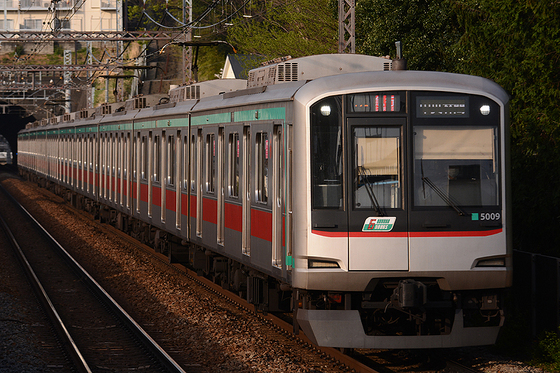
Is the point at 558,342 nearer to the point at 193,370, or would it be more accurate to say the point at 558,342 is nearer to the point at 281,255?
the point at 281,255

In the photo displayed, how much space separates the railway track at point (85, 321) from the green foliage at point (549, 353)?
3.80 meters

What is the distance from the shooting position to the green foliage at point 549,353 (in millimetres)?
8203

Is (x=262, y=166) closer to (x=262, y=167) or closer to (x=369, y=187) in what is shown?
(x=262, y=167)

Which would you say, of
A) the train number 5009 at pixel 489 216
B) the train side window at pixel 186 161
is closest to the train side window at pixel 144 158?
the train side window at pixel 186 161

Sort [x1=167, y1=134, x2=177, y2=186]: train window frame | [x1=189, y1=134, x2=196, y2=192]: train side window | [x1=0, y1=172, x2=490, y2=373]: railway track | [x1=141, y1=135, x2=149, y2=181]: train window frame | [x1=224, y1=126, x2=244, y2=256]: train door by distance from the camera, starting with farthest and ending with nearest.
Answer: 1. [x1=141, y1=135, x2=149, y2=181]: train window frame
2. [x1=167, y1=134, x2=177, y2=186]: train window frame
3. [x1=189, y1=134, x2=196, y2=192]: train side window
4. [x1=224, y1=126, x2=244, y2=256]: train door
5. [x1=0, y1=172, x2=490, y2=373]: railway track

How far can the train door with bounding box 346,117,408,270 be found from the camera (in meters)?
7.81

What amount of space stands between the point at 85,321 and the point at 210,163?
2.91 metres

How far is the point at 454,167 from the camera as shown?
7879 millimetres

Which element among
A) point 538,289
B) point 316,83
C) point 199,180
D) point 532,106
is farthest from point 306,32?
point 316,83

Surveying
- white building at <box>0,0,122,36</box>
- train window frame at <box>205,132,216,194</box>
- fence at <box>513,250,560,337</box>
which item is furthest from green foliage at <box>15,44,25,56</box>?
fence at <box>513,250,560,337</box>

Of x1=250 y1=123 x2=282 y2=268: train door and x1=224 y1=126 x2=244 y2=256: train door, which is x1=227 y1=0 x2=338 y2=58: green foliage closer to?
x1=224 y1=126 x2=244 y2=256: train door

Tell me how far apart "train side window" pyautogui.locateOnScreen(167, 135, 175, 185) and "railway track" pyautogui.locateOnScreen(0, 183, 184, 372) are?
7.74 feet

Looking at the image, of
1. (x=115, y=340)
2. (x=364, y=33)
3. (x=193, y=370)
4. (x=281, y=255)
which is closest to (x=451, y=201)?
(x=281, y=255)

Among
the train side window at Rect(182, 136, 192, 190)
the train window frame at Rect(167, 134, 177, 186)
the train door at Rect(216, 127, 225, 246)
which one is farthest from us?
the train window frame at Rect(167, 134, 177, 186)
